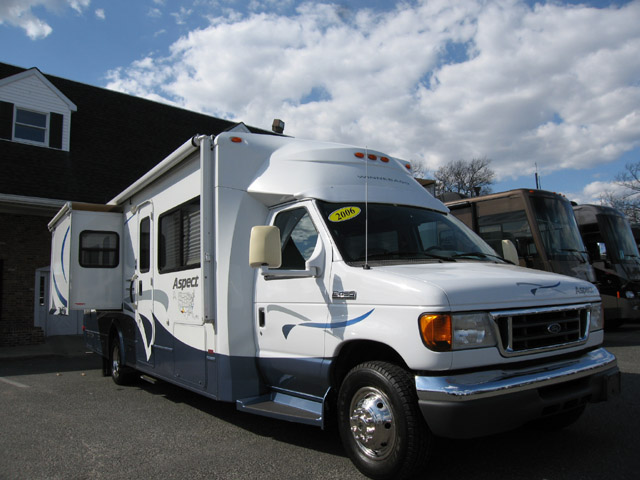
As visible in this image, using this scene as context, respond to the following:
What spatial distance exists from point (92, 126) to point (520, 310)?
16.3 m

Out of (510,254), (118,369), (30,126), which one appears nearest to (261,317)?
(510,254)

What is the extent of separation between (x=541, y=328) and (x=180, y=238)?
3.77 metres

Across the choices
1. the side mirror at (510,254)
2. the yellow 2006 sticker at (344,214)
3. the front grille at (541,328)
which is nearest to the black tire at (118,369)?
the yellow 2006 sticker at (344,214)

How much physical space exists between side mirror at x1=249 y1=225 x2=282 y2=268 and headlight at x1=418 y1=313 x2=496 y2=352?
4.24ft

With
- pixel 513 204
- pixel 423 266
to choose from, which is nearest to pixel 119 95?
pixel 513 204

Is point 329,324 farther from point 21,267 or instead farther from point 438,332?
point 21,267

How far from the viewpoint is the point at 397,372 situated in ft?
11.5

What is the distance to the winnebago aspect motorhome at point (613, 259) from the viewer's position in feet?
38.0

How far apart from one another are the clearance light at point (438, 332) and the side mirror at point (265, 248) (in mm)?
1324

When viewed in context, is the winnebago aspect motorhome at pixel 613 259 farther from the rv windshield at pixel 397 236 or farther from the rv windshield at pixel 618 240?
the rv windshield at pixel 397 236

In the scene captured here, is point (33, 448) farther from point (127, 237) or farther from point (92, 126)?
point (92, 126)

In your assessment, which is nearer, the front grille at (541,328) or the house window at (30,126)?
the front grille at (541,328)

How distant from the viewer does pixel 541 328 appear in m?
3.66

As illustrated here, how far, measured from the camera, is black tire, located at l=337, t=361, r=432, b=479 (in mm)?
3371
